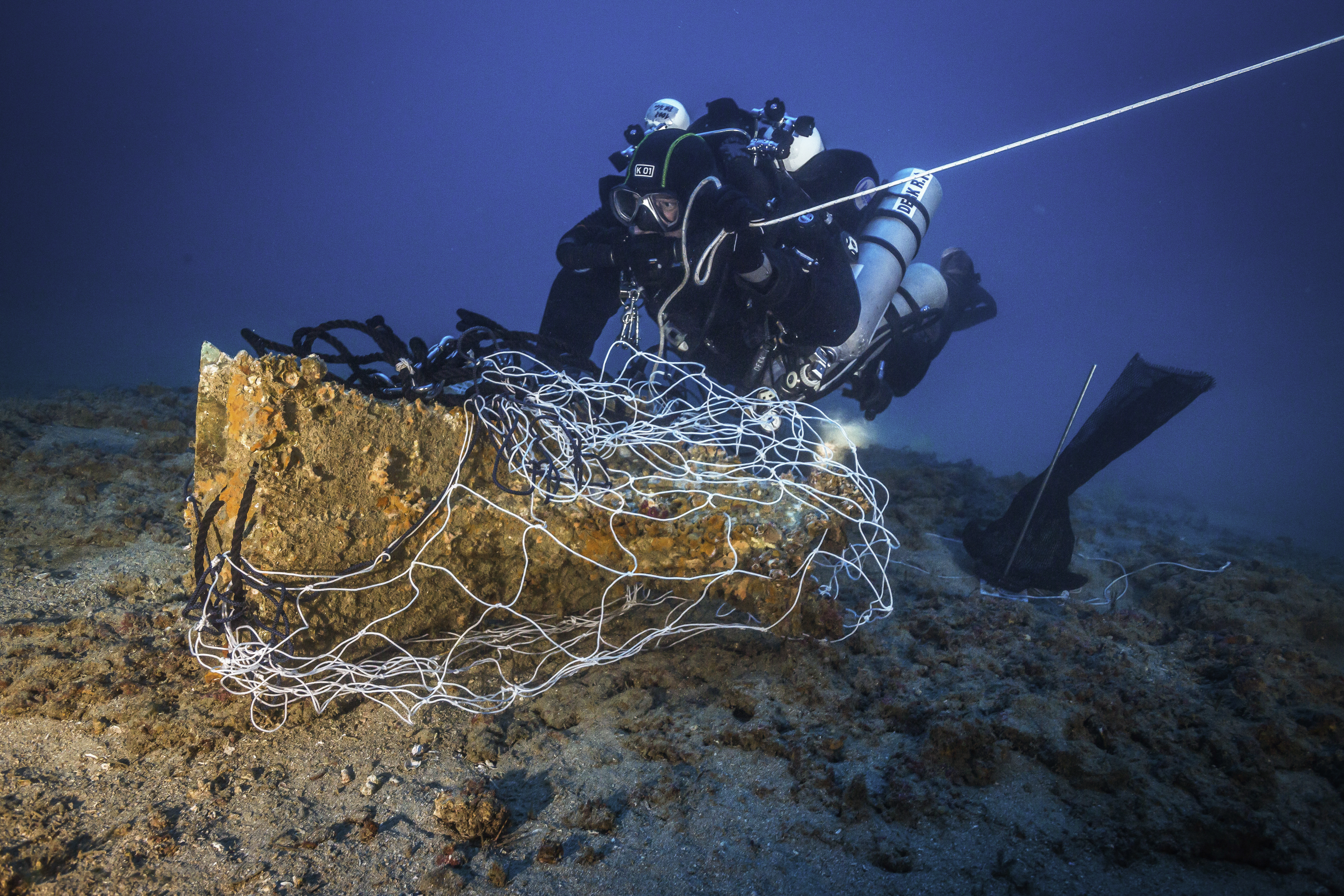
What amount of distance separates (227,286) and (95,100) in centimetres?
2724

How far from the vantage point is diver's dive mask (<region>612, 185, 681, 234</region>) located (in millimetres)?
3312

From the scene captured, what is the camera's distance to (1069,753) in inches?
69.9

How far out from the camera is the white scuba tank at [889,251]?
174 inches

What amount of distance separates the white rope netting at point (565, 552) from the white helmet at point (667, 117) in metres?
2.76

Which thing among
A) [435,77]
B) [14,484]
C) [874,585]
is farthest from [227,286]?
[435,77]

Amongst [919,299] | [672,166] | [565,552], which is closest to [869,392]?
[919,299]

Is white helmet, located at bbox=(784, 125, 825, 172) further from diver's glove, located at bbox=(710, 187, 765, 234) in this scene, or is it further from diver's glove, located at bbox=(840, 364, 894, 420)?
diver's glove, located at bbox=(710, 187, 765, 234)

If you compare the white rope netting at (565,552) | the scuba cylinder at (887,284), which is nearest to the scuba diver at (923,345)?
the scuba cylinder at (887,284)

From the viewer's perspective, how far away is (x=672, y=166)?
3402mm

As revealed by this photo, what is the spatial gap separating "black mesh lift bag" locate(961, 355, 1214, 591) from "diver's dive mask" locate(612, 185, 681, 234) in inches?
116

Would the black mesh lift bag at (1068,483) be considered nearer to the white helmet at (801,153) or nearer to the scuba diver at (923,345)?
the scuba diver at (923,345)

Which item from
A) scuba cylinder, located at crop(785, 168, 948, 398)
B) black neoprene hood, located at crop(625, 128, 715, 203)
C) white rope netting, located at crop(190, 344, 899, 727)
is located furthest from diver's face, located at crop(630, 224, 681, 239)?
scuba cylinder, located at crop(785, 168, 948, 398)

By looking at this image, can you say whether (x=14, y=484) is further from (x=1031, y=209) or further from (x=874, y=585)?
(x=1031, y=209)

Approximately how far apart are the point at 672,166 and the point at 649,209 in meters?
0.32
